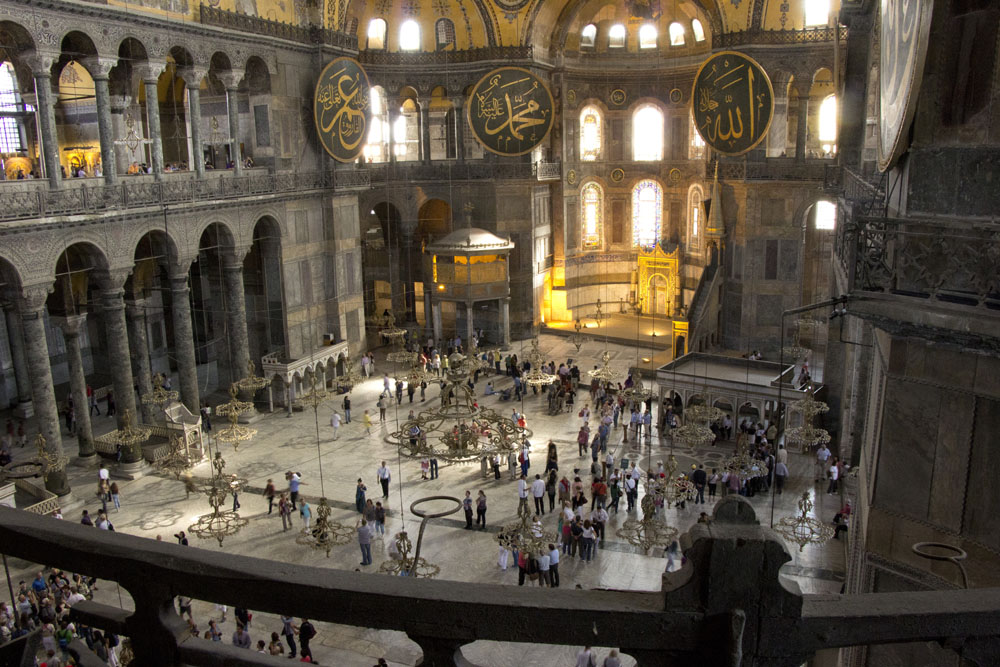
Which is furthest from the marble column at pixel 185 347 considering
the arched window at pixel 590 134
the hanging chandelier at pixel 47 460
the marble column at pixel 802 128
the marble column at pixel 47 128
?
the marble column at pixel 802 128

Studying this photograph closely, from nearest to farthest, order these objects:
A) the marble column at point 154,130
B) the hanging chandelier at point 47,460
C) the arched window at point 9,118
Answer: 1. the hanging chandelier at point 47,460
2. the marble column at point 154,130
3. the arched window at point 9,118

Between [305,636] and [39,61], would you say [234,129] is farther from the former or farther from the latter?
[305,636]

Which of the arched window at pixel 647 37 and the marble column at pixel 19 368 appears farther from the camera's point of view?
the arched window at pixel 647 37

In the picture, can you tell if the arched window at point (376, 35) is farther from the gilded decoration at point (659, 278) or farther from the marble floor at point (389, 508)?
the marble floor at point (389, 508)

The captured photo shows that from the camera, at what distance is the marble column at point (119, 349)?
15.9 meters

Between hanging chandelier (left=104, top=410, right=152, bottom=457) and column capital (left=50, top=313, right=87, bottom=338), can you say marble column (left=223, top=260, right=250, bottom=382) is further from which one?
hanging chandelier (left=104, top=410, right=152, bottom=457)

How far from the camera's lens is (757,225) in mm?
22078

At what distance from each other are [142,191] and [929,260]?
14.7 meters

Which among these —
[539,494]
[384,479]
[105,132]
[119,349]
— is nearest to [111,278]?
[119,349]

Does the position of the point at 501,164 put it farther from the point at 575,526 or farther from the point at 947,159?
the point at 947,159

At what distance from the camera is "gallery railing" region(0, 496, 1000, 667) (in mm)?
1608

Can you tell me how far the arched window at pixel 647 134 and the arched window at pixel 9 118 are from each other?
18003 mm

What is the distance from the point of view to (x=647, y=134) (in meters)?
27.9

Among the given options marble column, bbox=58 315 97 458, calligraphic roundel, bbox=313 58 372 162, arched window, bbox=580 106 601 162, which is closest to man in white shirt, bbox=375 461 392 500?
marble column, bbox=58 315 97 458
